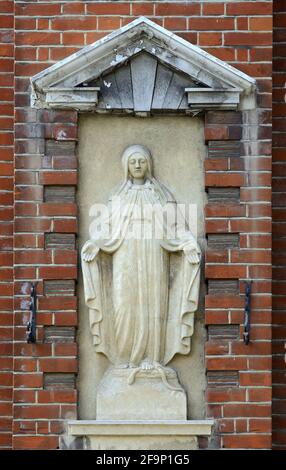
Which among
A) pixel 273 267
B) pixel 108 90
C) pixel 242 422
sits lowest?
pixel 242 422

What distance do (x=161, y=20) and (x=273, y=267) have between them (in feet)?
6.14

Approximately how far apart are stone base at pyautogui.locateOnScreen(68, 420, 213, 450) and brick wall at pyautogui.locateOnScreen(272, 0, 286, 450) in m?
0.62

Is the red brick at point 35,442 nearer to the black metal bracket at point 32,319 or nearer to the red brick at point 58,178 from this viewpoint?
the black metal bracket at point 32,319

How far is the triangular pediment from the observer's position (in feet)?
45.3

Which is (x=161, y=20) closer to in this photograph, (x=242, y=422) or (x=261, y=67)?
(x=261, y=67)

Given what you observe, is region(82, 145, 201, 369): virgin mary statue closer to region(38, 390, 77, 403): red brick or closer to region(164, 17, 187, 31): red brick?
region(38, 390, 77, 403): red brick

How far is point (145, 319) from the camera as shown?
13.7 m

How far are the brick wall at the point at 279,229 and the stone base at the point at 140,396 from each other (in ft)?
2.37

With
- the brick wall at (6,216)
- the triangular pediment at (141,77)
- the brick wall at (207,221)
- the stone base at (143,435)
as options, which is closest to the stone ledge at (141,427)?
the stone base at (143,435)

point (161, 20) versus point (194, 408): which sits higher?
point (161, 20)

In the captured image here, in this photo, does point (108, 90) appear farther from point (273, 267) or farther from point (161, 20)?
point (273, 267)

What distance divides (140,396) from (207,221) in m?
1.27

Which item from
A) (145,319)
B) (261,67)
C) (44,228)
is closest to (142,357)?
(145,319)

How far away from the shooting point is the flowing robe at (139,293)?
13.7 meters
